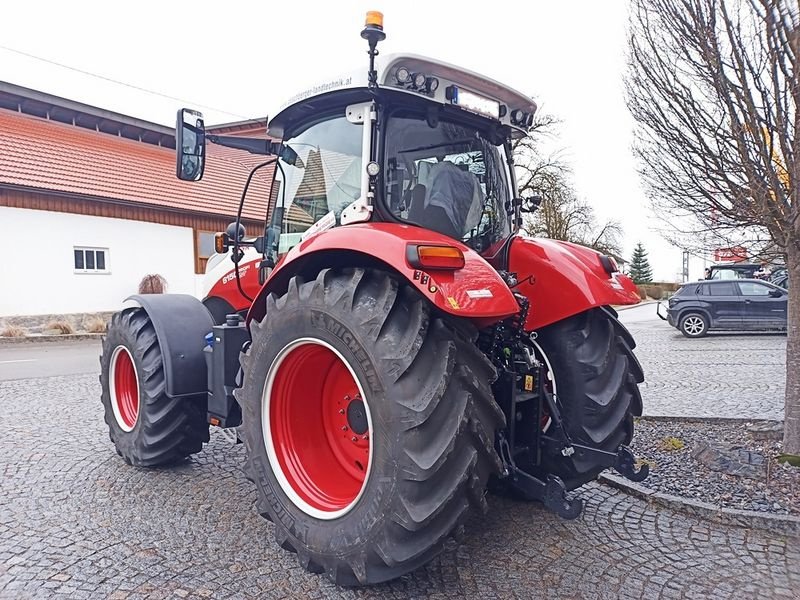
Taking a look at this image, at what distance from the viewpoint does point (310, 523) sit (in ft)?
8.77

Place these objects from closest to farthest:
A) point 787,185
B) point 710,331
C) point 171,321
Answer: point 787,185 < point 171,321 < point 710,331

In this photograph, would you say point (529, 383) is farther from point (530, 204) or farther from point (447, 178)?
point (530, 204)

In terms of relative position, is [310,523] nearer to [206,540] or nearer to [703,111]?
[206,540]

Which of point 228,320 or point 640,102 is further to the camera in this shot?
point 640,102

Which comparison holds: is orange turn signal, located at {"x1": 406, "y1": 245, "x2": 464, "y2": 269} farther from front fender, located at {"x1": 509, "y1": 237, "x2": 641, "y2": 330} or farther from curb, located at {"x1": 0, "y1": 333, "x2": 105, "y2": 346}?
curb, located at {"x1": 0, "y1": 333, "x2": 105, "y2": 346}

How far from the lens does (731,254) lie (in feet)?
14.5

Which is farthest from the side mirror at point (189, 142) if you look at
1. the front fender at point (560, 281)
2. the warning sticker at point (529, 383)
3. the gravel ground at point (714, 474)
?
the gravel ground at point (714, 474)

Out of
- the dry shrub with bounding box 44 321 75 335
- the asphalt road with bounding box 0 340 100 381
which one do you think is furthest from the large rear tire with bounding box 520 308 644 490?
the dry shrub with bounding box 44 321 75 335

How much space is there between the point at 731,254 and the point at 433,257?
313 cm

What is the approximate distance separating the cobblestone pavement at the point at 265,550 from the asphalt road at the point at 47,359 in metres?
5.73

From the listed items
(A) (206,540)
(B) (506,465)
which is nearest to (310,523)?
(A) (206,540)

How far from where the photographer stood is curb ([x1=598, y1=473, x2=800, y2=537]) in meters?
3.16

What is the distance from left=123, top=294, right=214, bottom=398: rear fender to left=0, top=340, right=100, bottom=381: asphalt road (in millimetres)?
5943

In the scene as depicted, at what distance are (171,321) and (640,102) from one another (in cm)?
362
